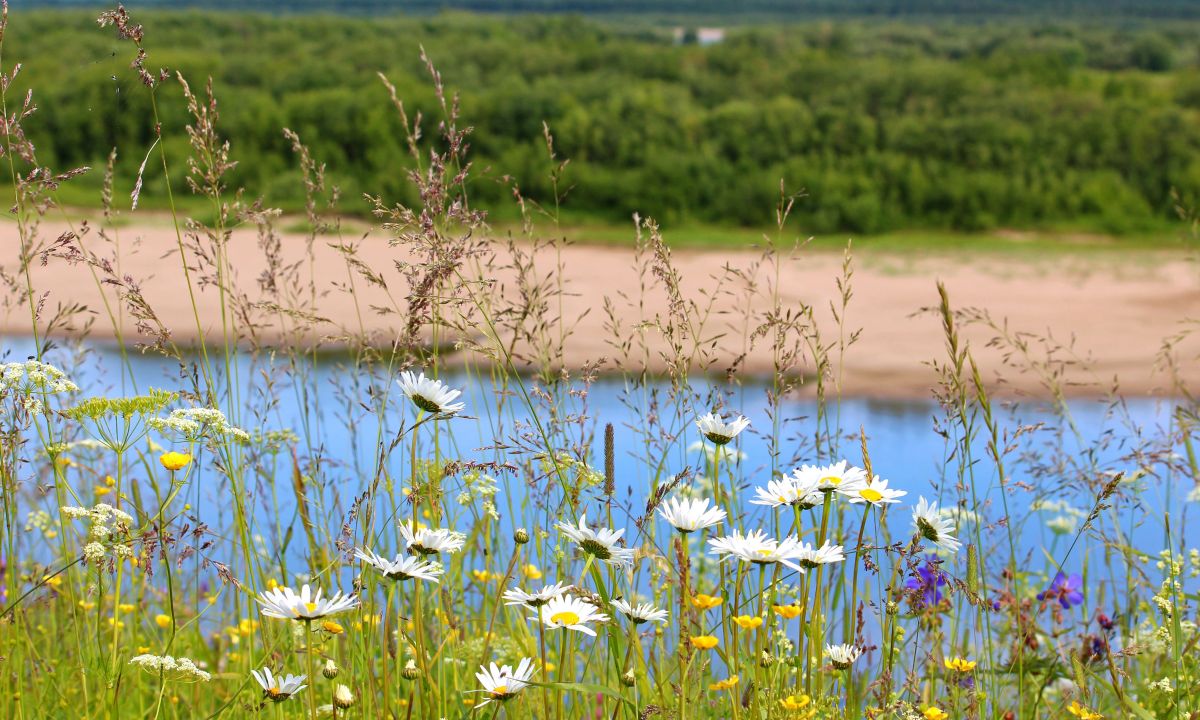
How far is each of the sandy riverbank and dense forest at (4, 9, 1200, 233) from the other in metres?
1.56

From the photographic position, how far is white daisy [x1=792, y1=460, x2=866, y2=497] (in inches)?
60.4

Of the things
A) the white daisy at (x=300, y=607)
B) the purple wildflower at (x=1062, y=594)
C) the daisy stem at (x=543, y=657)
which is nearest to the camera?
the white daisy at (x=300, y=607)

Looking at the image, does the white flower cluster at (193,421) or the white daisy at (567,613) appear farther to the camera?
the white flower cluster at (193,421)

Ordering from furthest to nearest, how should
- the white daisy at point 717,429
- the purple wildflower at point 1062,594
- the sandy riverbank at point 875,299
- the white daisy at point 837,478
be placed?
the sandy riverbank at point 875,299, the purple wildflower at point 1062,594, the white daisy at point 717,429, the white daisy at point 837,478

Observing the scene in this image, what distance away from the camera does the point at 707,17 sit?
1222 inches

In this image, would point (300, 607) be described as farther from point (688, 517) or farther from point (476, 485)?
point (476, 485)

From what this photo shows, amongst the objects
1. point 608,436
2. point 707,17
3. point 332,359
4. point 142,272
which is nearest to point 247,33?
point 142,272

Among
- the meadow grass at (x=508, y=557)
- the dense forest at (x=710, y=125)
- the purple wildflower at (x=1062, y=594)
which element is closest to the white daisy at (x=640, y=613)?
the meadow grass at (x=508, y=557)

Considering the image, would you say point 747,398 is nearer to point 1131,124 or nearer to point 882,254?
point 882,254

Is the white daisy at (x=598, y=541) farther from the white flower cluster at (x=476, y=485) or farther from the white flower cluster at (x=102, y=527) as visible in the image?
the white flower cluster at (x=102, y=527)

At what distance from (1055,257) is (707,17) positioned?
20.1 m

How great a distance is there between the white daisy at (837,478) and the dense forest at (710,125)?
11.5 m

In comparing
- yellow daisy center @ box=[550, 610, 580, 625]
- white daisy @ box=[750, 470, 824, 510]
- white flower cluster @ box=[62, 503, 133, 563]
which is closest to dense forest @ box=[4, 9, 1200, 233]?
white flower cluster @ box=[62, 503, 133, 563]

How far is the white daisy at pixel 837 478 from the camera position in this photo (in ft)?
5.03
